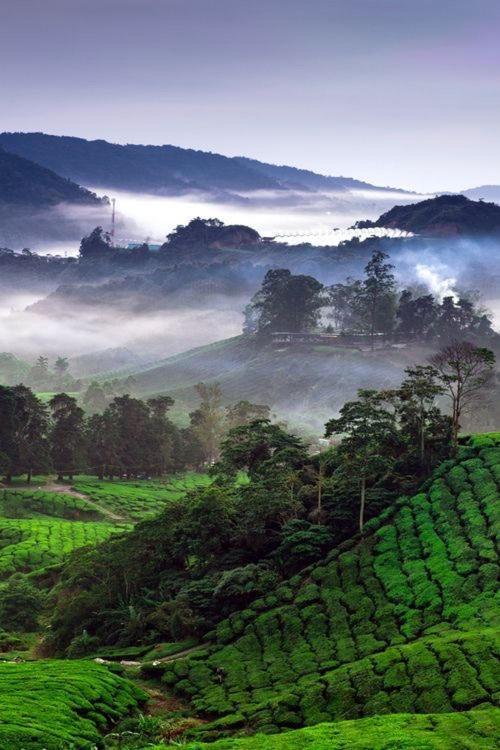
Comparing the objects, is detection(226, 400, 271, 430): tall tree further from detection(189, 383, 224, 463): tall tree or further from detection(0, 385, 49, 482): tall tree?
detection(0, 385, 49, 482): tall tree

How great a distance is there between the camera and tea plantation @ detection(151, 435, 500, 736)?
40812mm

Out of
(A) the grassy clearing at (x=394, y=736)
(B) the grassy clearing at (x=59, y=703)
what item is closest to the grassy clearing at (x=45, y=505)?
(B) the grassy clearing at (x=59, y=703)

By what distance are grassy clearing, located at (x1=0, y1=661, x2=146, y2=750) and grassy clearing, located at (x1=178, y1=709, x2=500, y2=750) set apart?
19.9 feet

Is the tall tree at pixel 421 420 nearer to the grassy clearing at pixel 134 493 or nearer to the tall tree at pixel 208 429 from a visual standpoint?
the grassy clearing at pixel 134 493

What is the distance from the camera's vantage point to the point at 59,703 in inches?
1609

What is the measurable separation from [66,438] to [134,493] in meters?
13.1

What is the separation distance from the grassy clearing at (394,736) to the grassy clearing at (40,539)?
48773 mm

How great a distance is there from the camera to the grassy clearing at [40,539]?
82312mm

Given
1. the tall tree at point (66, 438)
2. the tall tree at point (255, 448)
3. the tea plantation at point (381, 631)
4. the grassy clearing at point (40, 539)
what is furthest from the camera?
the tall tree at point (66, 438)

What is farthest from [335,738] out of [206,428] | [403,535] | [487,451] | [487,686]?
[206,428]

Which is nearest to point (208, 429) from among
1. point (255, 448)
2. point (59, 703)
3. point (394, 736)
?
point (255, 448)

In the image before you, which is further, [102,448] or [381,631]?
[102,448]

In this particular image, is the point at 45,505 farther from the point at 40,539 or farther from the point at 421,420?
the point at 421,420

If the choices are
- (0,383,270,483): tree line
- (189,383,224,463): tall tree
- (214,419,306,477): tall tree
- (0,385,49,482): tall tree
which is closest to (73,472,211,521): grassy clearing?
(0,383,270,483): tree line
